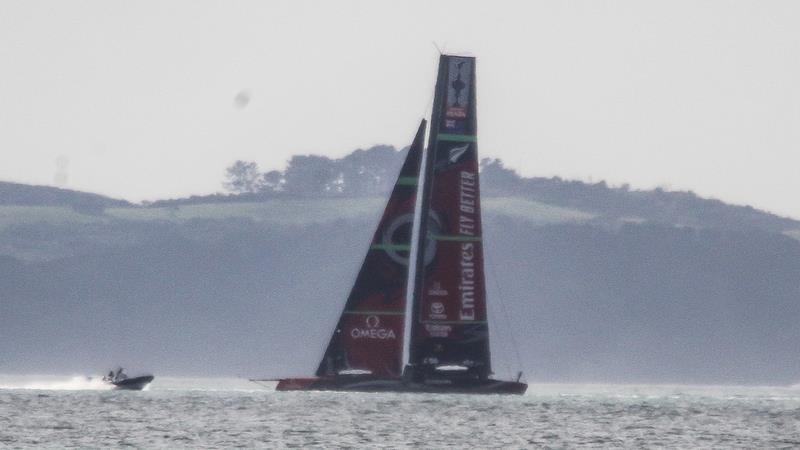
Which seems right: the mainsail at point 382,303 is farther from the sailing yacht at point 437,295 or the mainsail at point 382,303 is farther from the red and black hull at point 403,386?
the red and black hull at point 403,386

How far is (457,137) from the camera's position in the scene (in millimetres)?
89875

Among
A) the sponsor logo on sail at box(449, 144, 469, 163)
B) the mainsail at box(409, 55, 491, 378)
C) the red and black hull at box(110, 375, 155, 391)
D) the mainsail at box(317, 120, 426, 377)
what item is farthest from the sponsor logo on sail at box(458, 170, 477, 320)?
the red and black hull at box(110, 375, 155, 391)

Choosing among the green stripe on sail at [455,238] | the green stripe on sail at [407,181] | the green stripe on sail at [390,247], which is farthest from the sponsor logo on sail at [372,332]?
the green stripe on sail at [407,181]

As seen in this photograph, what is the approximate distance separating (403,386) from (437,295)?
13.8 ft

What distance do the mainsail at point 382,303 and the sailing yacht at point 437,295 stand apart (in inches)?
1.7

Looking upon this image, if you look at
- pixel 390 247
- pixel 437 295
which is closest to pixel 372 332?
pixel 437 295

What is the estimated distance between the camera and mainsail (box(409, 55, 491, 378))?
3524 inches

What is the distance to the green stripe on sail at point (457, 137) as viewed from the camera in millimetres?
89625

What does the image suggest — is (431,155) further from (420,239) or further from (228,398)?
(228,398)

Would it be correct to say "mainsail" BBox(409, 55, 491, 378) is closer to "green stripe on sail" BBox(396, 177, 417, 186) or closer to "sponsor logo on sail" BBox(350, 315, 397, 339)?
"sponsor logo on sail" BBox(350, 315, 397, 339)

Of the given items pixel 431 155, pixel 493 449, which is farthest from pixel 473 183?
pixel 493 449

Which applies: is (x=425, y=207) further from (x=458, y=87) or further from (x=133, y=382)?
(x=133, y=382)

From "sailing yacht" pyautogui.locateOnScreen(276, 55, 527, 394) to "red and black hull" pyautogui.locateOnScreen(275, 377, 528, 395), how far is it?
42mm

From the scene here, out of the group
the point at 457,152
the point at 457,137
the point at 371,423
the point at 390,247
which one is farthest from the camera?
the point at 390,247
